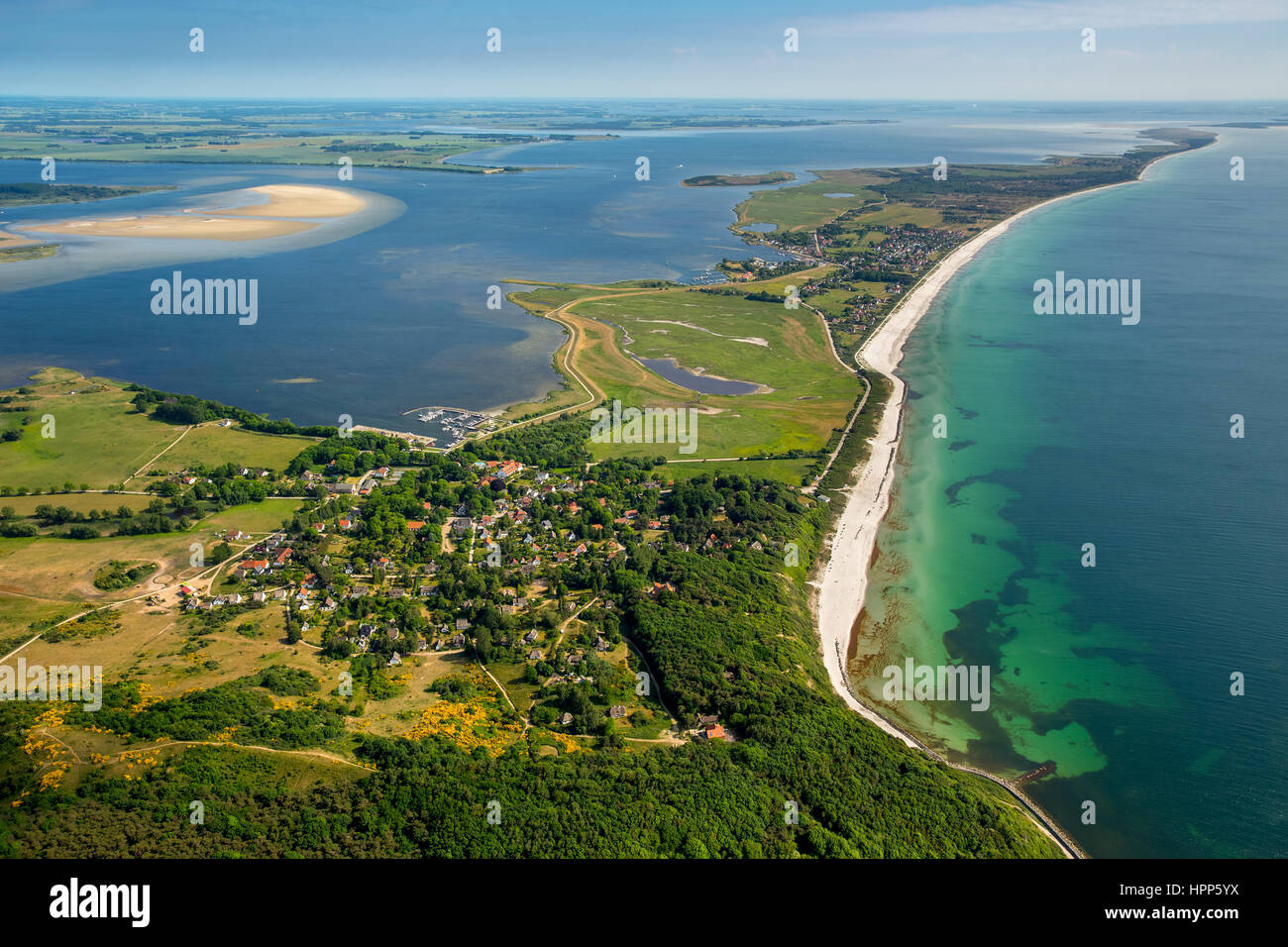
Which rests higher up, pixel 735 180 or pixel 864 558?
pixel 735 180

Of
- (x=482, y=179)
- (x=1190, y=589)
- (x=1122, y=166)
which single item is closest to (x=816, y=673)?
(x=1190, y=589)

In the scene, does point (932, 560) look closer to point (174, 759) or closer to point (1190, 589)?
point (1190, 589)
